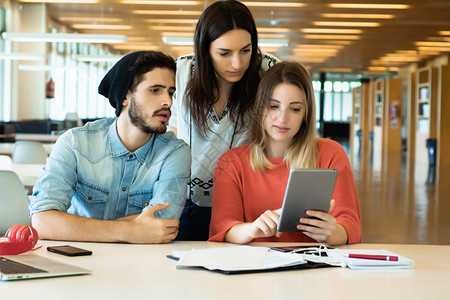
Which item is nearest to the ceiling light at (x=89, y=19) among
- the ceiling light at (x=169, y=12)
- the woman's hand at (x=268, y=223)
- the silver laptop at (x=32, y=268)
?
the ceiling light at (x=169, y=12)

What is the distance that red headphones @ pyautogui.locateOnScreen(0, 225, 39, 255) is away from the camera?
158cm

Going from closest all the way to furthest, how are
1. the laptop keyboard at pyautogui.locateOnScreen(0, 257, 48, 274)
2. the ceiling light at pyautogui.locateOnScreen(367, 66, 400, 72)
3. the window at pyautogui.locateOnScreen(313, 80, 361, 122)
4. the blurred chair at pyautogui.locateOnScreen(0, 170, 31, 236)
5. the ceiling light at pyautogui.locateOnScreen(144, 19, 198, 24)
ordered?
the laptop keyboard at pyautogui.locateOnScreen(0, 257, 48, 274), the blurred chair at pyautogui.locateOnScreen(0, 170, 31, 236), the ceiling light at pyautogui.locateOnScreen(144, 19, 198, 24), the ceiling light at pyautogui.locateOnScreen(367, 66, 400, 72), the window at pyautogui.locateOnScreen(313, 80, 361, 122)

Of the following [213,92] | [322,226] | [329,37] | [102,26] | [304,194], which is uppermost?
[329,37]

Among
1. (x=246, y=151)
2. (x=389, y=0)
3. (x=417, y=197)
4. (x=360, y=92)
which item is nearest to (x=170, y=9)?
(x=389, y=0)

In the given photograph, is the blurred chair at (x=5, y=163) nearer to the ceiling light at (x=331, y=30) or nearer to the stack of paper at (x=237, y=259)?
the stack of paper at (x=237, y=259)

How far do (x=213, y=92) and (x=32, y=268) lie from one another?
113 centimetres

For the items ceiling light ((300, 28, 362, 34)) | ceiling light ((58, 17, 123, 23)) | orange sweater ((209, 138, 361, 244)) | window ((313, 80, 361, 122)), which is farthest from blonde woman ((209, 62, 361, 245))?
window ((313, 80, 361, 122))

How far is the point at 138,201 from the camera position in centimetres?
197

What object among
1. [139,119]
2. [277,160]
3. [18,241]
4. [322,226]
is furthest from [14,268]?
[277,160]

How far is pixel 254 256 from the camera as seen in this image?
151 centimetres

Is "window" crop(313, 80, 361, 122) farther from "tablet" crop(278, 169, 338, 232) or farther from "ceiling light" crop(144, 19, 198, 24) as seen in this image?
"tablet" crop(278, 169, 338, 232)

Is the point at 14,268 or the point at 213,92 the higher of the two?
the point at 213,92

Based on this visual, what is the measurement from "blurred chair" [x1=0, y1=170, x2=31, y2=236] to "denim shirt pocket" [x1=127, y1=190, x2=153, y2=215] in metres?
1.09

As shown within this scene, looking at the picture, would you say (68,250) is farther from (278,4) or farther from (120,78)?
(278,4)
